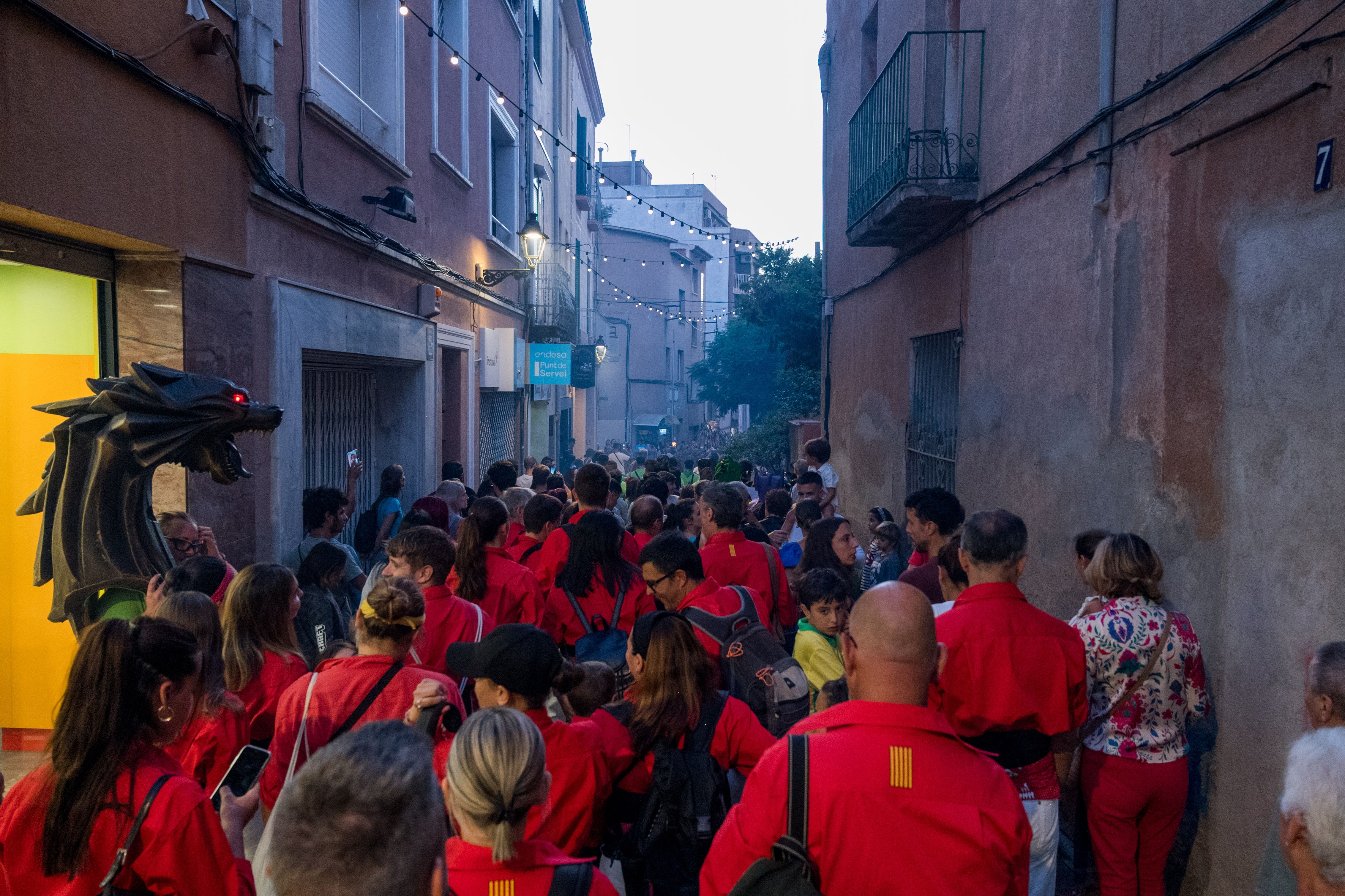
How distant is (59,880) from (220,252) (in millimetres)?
4600

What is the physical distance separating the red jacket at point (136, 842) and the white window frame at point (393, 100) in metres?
6.67

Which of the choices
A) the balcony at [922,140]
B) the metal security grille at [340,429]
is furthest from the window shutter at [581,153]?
the balcony at [922,140]

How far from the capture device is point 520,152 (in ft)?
53.8

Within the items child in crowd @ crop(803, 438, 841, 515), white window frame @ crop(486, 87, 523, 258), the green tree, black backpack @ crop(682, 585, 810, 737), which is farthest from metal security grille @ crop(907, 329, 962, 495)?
the green tree

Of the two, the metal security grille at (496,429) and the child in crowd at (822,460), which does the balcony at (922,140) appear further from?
the metal security grille at (496,429)

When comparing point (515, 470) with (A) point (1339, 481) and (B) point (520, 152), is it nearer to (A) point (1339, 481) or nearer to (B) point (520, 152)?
(A) point (1339, 481)

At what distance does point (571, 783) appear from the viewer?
9.23ft

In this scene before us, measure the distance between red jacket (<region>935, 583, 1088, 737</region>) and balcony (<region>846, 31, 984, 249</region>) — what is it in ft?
16.7

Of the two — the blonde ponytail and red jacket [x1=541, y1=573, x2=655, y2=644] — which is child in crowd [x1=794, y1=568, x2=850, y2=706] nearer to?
red jacket [x1=541, y1=573, x2=655, y2=644]

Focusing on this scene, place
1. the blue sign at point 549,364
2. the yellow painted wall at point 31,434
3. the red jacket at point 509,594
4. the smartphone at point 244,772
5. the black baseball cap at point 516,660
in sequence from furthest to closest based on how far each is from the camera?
1. the blue sign at point 549,364
2. the yellow painted wall at point 31,434
3. the red jacket at point 509,594
4. the black baseball cap at point 516,660
5. the smartphone at point 244,772

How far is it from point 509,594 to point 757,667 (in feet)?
5.25

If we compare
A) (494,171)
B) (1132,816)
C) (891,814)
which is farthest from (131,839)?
(494,171)

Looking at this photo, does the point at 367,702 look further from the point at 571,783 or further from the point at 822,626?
the point at 822,626

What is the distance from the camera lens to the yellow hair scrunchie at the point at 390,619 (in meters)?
3.12
